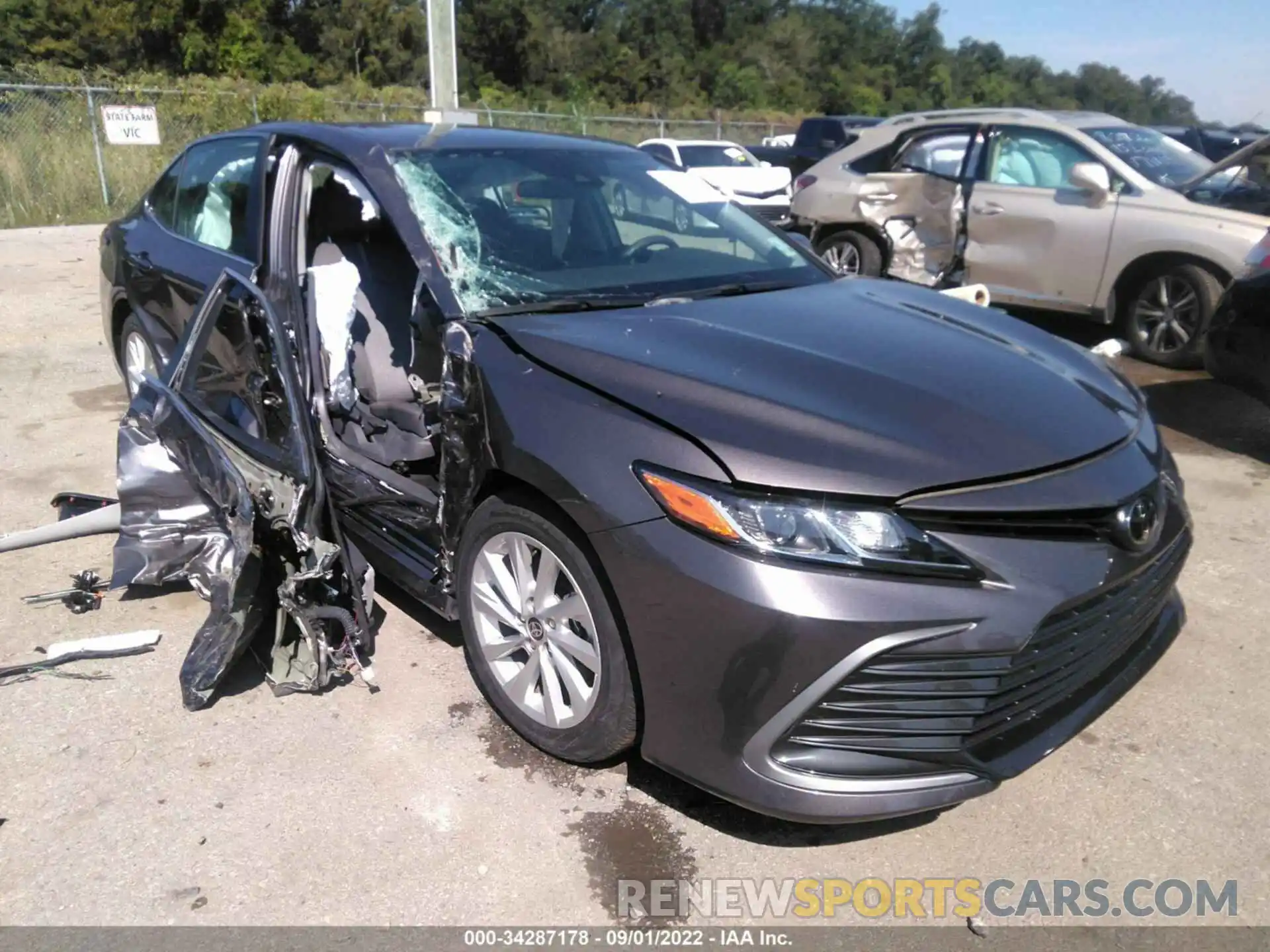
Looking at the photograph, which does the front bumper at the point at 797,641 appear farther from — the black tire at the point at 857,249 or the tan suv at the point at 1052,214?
the black tire at the point at 857,249

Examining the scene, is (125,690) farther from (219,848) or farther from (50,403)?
(50,403)

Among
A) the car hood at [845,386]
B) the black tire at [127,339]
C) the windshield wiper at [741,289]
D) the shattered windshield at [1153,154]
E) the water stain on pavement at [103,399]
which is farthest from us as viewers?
the shattered windshield at [1153,154]

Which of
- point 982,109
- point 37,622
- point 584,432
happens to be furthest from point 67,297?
point 584,432

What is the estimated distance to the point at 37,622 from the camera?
11.9ft

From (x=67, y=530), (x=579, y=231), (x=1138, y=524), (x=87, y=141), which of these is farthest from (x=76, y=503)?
(x=87, y=141)

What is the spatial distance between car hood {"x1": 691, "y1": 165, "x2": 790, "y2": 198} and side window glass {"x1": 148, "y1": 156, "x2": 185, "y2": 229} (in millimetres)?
10681

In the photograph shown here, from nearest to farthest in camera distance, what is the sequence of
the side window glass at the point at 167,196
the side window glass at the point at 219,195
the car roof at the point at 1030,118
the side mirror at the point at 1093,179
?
the side window glass at the point at 219,195
the side window glass at the point at 167,196
the side mirror at the point at 1093,179
the car roof at the point at 1030,118

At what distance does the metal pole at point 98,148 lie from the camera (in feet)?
51.4

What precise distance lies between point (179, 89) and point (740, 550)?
66.2 feet

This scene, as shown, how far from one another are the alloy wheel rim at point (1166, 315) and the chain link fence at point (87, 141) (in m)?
9.62

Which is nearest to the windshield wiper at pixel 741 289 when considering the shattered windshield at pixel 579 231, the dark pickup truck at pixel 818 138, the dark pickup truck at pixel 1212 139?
the shattered windshield at pixel 579 231

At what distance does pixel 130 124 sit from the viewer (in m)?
15.4

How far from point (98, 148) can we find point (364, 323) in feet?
47.2

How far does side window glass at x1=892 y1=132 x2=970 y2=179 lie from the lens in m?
8.05
